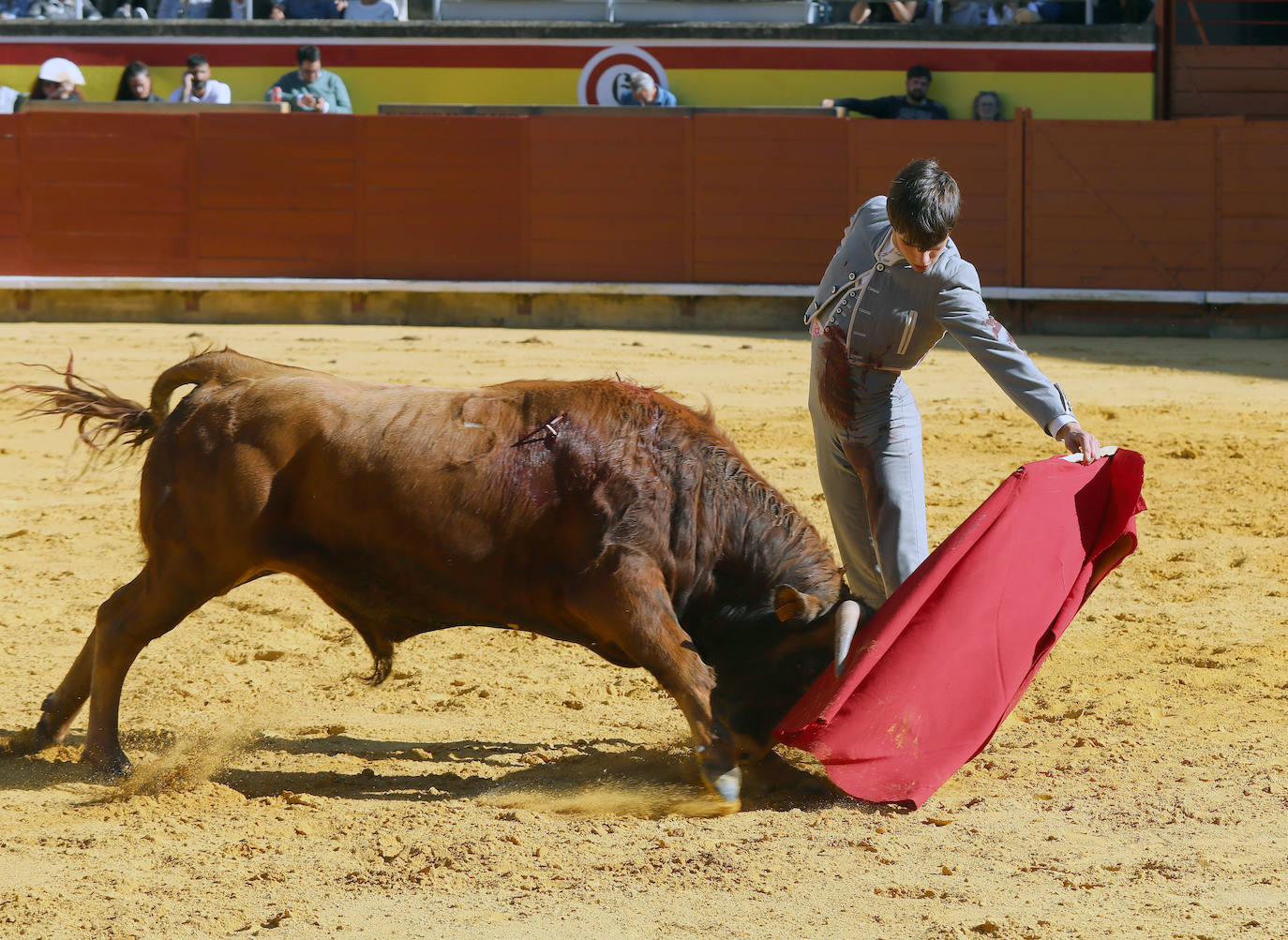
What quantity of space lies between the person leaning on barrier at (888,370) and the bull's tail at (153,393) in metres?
1.29

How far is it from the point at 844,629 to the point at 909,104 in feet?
28.6

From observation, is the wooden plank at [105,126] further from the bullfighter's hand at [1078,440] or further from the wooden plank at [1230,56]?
the bullfighter's hand at [1078,440]

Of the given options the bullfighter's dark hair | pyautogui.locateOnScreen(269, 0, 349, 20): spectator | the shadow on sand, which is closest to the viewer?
the bullfighter's dark hair

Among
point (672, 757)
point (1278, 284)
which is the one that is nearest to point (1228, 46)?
point (1278, 284)

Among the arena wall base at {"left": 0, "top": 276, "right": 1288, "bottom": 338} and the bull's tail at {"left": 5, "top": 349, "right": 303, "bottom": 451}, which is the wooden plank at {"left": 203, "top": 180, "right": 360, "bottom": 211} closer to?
the arena wall base at {"left": 0, "top": 276, "right": 1288, "bottom": 338}

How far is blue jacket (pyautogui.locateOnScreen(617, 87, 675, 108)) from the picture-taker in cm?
1105

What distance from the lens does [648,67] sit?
11.6m

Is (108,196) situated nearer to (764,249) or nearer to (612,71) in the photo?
(612,71)

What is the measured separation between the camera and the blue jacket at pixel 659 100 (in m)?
11.0

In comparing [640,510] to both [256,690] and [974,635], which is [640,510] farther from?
[256,690]

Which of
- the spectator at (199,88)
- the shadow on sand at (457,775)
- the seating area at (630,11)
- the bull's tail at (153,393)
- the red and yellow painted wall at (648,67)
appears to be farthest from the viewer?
the seating area at (630,11)

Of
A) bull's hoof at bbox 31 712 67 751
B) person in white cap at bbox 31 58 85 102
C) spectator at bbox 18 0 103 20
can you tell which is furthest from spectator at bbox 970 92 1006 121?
bull's hoof at bbox 31 712 67 751

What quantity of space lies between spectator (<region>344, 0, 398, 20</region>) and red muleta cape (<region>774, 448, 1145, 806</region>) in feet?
32.6

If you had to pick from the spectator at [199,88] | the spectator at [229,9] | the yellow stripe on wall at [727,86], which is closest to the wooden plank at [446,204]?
the yellow stripe on wall at [727,86]
